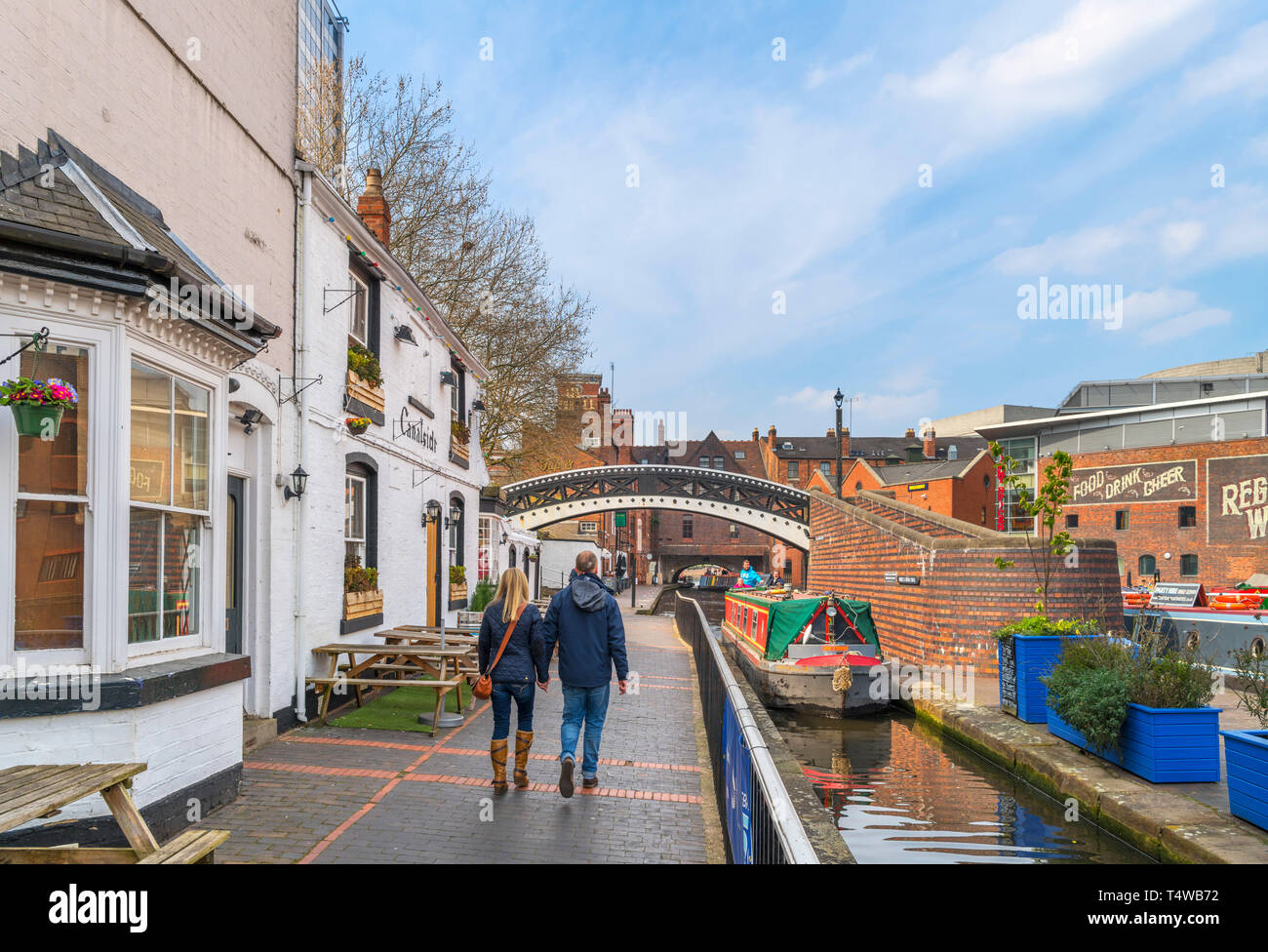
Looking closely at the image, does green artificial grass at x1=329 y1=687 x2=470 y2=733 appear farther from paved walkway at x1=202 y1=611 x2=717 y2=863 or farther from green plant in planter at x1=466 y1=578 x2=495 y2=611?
green plant in planter at x1=466 y1=578 x2=495 y2=611

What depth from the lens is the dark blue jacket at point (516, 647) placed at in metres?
6.31

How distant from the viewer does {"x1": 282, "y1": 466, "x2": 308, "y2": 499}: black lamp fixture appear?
8.20m

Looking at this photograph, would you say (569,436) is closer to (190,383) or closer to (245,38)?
(245,38)

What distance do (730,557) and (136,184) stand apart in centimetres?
6866

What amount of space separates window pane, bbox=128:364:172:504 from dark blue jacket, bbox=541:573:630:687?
2937 mm

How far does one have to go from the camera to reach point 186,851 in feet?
11.6

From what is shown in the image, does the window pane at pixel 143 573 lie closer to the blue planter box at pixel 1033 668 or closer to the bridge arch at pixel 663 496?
the blue planter box at pixel 1033 668

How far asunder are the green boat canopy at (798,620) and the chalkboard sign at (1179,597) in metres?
8.00

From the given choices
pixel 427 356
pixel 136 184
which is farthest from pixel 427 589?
pixel 136 184

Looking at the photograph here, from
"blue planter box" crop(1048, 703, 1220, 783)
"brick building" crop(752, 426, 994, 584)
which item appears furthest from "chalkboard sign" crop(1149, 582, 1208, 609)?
"brick building" crop(752, 426, 994, 584)

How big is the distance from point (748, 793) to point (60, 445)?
4.27m

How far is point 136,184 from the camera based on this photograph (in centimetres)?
607

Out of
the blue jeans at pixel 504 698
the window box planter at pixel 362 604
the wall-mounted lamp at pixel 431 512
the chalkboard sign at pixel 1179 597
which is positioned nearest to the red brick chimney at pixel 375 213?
the wall-mounted lamp at pixel 431 512

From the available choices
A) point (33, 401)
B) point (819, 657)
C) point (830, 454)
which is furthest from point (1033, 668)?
point (830, 454)
